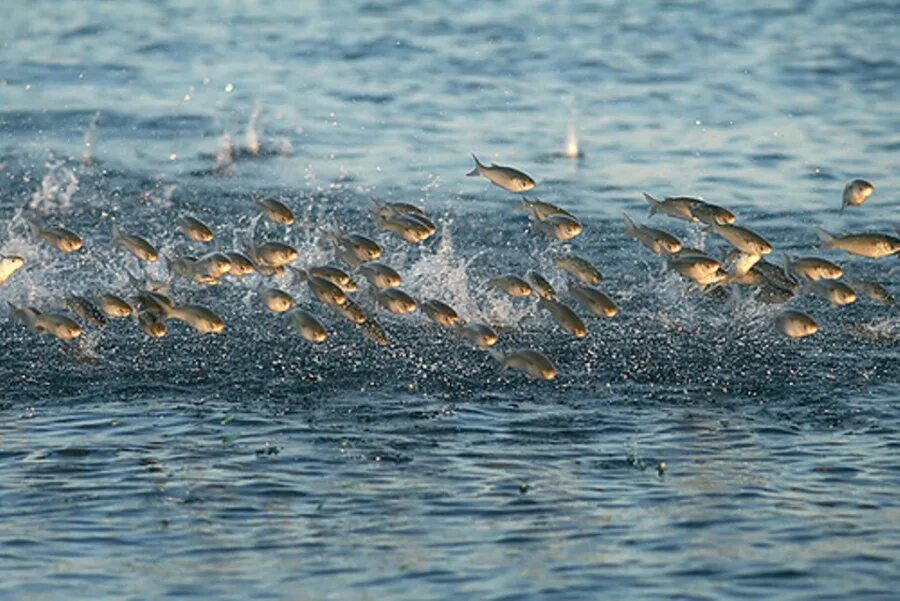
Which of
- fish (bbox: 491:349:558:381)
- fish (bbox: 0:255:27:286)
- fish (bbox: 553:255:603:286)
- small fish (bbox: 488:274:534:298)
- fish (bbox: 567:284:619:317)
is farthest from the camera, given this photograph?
fish (bbox: 553:255:603:286)

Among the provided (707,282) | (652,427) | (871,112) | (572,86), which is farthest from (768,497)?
(572,86)

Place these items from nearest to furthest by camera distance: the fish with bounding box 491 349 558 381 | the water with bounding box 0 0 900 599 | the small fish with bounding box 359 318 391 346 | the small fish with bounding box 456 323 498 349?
the water with bounding box 0 0 900 599 → the fish with bounding box 491 349 558 381 → the small fish with bounding box 456 323 498 349 → the small fish with bounding box 359 318 391 346

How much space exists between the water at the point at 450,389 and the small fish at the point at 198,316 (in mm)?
427

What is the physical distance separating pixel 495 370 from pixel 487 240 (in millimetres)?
4727

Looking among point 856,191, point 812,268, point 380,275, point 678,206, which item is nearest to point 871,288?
point 812,268

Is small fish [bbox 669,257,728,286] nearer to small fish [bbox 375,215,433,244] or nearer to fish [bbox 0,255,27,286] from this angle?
small fish [bbox 375,215,433,244]

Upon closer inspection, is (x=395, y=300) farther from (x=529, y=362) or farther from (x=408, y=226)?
(x=529, y=362)

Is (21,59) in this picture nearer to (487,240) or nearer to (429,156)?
(429,156)

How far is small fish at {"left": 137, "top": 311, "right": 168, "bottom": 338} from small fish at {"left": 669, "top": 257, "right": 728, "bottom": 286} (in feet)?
11.9

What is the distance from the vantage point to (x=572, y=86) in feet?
92.5

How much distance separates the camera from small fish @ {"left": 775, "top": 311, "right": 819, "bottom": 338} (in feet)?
43.2

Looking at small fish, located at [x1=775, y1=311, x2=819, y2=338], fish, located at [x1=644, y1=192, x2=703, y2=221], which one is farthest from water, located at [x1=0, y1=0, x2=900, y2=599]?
fish, located at [x1=644, y1=192, x2=703, y2=221]

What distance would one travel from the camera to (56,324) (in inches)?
506

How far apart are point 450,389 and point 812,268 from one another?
2.76 metres
